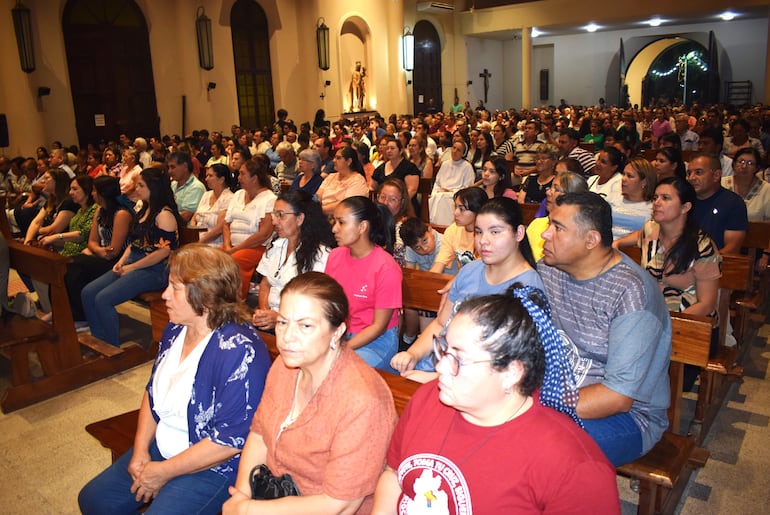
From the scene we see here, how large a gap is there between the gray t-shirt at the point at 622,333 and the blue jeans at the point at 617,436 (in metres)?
0.05

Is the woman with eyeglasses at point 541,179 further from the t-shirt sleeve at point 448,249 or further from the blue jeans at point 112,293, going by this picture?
the blue jeans at point 112,293

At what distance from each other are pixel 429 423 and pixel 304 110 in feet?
61.2

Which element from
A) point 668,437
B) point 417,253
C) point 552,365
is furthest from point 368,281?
point 552,365

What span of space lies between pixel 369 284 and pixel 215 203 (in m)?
3.36

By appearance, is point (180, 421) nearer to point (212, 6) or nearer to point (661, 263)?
point (661, 263)

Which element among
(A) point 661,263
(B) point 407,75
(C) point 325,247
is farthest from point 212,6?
(A) point 661,263

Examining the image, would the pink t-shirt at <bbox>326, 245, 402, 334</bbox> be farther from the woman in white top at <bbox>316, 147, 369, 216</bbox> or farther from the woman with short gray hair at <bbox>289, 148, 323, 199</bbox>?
the woman with short gray hair at <bbox>289, 148, 323, 199</bbox>

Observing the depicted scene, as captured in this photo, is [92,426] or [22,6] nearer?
[92,426]

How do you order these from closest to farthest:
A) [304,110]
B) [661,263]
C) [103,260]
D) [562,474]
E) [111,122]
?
[562,474]
[661,263]
[103,260]
[111,122]
[304,110]

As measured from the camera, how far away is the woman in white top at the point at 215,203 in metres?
6.08

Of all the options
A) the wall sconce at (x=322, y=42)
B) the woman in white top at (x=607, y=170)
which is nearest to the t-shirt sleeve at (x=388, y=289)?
the woman in white top at (x=607, y=170)

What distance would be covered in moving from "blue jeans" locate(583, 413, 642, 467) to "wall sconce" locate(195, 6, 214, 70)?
16.2 m

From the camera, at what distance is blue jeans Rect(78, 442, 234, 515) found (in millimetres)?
2285

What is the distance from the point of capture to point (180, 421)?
245cm
